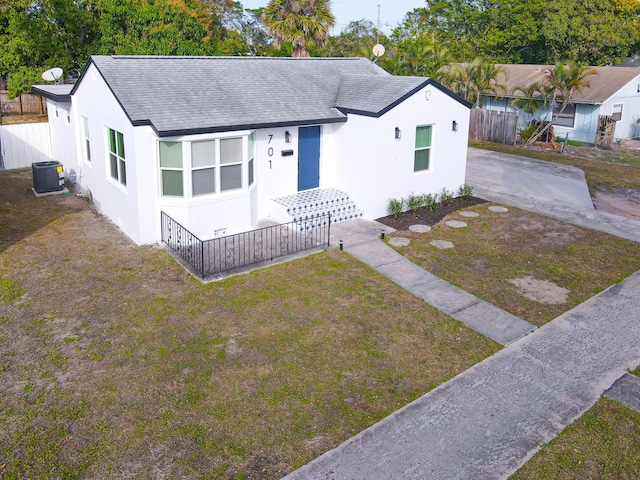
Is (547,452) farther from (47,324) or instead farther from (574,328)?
(47,324)

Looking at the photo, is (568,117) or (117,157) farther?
(568,117)

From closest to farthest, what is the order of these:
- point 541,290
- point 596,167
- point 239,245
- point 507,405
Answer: point 507,405 < point 541,290 < point 239,245 < point 596,167

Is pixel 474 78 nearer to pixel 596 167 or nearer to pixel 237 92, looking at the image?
pixel 596 167

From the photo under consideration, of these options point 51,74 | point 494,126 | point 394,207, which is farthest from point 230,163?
point 494,126

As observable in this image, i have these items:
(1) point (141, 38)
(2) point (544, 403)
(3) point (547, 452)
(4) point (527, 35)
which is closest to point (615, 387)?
(2) point (544, 403)

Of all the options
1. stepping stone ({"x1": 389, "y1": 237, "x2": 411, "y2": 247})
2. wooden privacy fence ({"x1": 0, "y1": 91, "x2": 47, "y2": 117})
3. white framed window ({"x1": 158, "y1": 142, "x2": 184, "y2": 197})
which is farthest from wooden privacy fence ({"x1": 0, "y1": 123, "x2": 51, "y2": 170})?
stepping stone ({"x1": 389, "y1": 237, "x2": 411, "y2": 247})

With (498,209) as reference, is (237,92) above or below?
above
